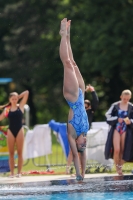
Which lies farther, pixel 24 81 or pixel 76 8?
pixel 24 81

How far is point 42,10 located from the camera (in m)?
45.6

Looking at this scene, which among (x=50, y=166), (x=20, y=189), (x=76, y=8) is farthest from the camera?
(x=76, y=8)

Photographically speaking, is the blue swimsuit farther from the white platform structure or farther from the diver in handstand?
the white platform structure

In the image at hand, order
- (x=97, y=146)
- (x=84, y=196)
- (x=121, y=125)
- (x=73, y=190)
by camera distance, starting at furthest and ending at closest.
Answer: (x=97, y=146)
(x=121, y=125)
(x=73, y=190)
(x=84, y=196)

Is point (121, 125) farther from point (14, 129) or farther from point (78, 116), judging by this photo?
point (78, 116)

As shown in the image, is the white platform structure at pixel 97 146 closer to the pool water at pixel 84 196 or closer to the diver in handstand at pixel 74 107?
the diver in handstand at pixel 74 107

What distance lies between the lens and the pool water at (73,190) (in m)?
8.39

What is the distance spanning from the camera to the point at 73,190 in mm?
8938

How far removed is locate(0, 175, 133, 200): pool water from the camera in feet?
27.5

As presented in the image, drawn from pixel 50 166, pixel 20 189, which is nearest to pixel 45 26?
pixel 50 166

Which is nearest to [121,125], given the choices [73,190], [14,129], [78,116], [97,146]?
[97,146]

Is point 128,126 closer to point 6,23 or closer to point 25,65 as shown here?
point 25,65

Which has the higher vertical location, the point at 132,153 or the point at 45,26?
the point at 45,26

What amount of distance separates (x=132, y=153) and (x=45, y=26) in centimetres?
3239
